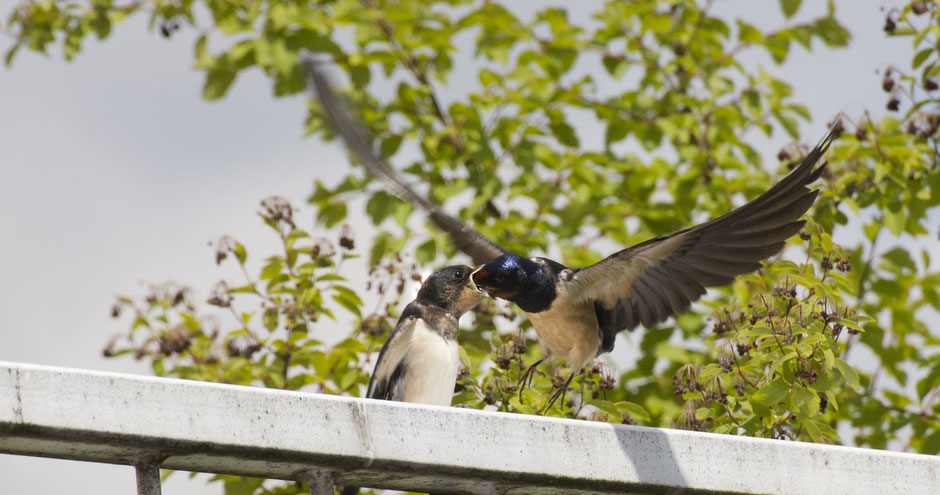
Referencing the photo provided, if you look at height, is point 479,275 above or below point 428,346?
above

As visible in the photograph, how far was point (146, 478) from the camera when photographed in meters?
1.74

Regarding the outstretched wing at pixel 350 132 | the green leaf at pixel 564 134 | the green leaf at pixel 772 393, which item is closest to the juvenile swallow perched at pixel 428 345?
the outstretched wing at pixel 350 132

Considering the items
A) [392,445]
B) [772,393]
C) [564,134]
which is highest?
[564,134]

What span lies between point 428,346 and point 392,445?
7.41ft

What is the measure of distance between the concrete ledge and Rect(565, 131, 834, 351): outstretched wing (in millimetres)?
842

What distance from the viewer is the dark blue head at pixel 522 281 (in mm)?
3967

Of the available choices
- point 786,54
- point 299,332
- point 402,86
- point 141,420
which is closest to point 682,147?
point 786,54

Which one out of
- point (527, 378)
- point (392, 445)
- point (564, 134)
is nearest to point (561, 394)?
point (527, 378)

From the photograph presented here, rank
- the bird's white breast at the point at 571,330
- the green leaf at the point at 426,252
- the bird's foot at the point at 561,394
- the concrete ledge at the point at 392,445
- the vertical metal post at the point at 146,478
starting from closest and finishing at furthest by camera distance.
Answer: the concrete ledge at the point at 392,445 < the vertical metal post at the point at 146,478 < the bird's foot at the point at 561,394 < the bird's white breast at the point at 571,330 < the green leaf at the point at 426,252

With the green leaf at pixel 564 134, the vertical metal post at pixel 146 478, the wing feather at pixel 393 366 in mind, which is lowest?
the vertical metal post at pixel 146 478

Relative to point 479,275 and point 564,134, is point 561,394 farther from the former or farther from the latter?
point 564,134

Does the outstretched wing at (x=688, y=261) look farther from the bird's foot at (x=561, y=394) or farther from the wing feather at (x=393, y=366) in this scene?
the wing feather at (x=393, y=366)

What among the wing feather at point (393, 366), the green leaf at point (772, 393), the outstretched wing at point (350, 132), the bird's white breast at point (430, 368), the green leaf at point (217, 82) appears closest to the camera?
the green leaf at point (772, 393)

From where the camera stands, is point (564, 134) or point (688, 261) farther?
point (564, 134)
